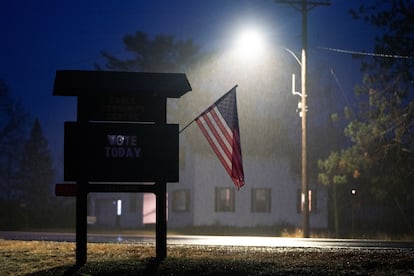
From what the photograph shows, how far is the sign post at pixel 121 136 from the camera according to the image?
18.0m

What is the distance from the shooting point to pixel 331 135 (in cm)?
5262

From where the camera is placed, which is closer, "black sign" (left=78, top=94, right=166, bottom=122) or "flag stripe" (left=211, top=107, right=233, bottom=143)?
"black sign" (left=78, top=94, right=166, bottom=122)

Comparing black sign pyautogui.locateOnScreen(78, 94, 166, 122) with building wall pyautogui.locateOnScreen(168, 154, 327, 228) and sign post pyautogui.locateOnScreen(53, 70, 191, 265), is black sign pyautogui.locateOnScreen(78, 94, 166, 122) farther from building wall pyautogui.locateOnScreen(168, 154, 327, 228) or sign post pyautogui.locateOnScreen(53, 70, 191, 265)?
building wall pyautogui.locateOnScreen(168, 154, 327, 228)

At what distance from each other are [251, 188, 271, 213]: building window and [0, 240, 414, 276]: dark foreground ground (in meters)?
26.7

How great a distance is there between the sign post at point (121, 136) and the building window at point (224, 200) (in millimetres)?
27994

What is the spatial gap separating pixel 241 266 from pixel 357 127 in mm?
22342

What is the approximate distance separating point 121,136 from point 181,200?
2926cm

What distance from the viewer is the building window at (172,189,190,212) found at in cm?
4638

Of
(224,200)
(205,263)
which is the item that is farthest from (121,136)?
(224,200)

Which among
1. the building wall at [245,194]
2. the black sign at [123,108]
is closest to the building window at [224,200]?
the building wall at [245,194]

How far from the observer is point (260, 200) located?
4703 centimetres

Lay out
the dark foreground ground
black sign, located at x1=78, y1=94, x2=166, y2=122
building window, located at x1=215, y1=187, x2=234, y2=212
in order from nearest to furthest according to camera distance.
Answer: the dark foreground ground < black sign, located at x1=78, y1=94, x2=166, y2=122 < building window, located at x1=215, y1=187, x2=234, y2=212

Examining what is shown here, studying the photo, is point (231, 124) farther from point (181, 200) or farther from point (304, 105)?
point (181, 200)

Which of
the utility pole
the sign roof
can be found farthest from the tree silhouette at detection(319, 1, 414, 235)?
the sign roof
